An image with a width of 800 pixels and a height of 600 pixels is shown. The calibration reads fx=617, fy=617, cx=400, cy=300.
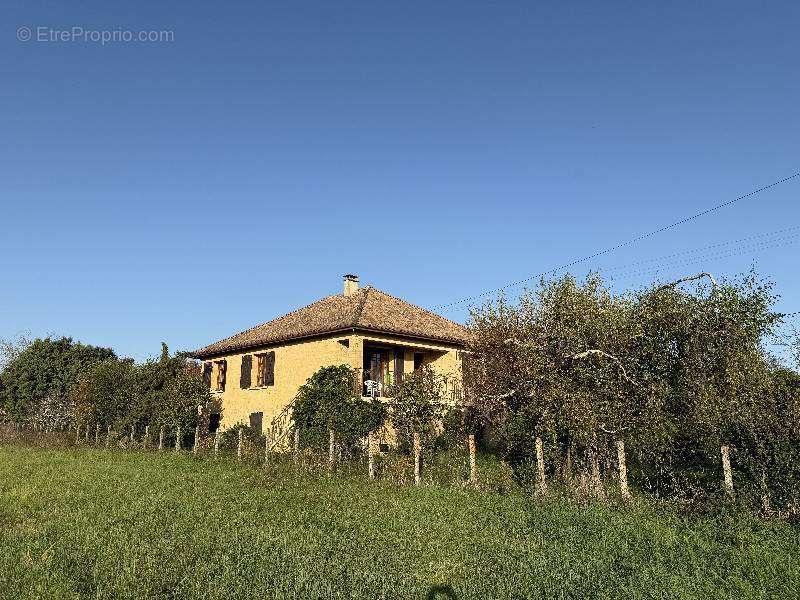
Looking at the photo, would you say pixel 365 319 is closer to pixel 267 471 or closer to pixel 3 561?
pixel 267 471

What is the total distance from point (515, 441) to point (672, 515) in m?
6.29

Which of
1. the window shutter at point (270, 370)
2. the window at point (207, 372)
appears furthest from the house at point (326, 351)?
the window at point (207, 372)

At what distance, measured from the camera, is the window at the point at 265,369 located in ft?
97.0

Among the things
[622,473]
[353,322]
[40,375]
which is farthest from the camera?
[40,375]

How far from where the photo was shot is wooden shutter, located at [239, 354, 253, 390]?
30859mm

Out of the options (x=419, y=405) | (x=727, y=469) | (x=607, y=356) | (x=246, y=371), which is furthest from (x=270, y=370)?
(x=727, y=469)

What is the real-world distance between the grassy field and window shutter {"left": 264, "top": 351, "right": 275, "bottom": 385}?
14.6m

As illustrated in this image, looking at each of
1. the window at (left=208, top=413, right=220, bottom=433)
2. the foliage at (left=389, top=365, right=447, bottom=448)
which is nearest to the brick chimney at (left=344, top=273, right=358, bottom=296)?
the window at (left=208, top=413, right=220, bottom=433)

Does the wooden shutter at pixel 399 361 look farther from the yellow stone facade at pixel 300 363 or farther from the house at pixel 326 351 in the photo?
the yellow stone facade at pixel 300 363

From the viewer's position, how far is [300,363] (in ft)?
92.1

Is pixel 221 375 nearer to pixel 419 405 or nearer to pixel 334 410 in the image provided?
pixel 334 410

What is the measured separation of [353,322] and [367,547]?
16814mm

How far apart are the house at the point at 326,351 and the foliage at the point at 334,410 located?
99 cm

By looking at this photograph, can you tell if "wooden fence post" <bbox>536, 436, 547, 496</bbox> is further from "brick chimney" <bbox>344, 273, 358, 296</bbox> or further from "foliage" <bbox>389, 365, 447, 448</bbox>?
"brick chimney" <bbox>344, 273, 358, 296</bbox>
